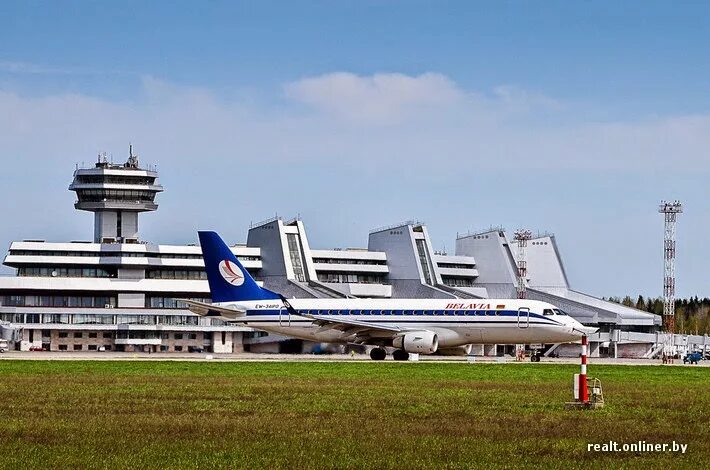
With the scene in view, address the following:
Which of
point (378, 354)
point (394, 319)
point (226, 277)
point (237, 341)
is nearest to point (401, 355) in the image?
point (378, 354)

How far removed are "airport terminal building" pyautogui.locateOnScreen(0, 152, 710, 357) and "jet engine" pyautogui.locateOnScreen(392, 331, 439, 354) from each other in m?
38.7

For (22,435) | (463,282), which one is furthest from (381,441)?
(463,282)

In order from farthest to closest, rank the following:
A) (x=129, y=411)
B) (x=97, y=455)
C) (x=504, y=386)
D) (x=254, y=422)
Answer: (x=504, y=386) → (x=129, y=411) → (x=254, y=422) → (x=97, y=455)

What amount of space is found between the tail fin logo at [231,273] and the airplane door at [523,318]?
17.9 meters

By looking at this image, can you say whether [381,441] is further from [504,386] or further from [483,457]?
[504,386]

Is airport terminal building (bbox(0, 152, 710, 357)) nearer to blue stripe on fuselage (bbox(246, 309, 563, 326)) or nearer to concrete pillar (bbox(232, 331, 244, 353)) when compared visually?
concrete pillar (bbox(232, 331, 244, 353))

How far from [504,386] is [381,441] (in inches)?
727

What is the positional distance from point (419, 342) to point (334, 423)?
48.9 metres

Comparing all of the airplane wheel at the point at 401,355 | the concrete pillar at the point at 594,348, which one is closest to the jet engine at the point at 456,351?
the airplane wheel at the point at 401,355

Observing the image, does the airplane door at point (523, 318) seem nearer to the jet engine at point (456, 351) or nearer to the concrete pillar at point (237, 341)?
the jet engine at point (456, 351)

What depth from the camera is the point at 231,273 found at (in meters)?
83.7

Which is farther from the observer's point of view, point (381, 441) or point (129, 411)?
point (129, 411)

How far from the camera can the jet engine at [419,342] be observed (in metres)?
75.1

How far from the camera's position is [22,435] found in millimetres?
23797
